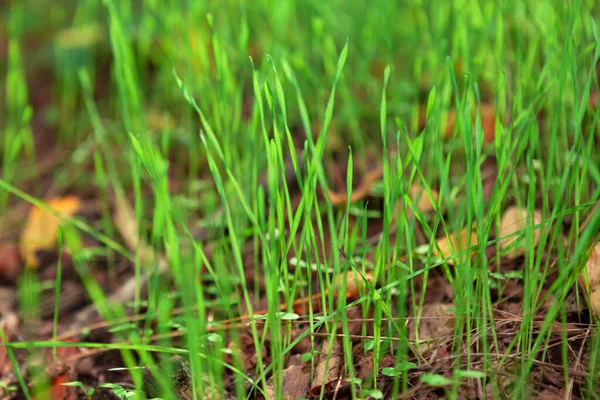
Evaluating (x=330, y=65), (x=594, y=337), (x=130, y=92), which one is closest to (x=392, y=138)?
(x=330, y=65)

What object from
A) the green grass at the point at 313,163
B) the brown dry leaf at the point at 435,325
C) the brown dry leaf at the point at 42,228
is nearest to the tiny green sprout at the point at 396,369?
the green grass at the point at 313,163

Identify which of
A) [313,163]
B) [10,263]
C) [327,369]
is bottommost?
[10,263]

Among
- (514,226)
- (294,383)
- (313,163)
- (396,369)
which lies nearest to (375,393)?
(396,369)

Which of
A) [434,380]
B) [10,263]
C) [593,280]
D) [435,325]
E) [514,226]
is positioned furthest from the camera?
[10,263]

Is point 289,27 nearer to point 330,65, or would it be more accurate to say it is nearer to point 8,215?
point 330,65

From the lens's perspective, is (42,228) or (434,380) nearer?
(434,380)

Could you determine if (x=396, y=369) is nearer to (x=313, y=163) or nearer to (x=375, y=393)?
(x=375, y=393)

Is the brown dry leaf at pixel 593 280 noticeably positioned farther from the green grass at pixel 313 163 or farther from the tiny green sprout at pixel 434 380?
the tiny green sprout at pixel 434 380
